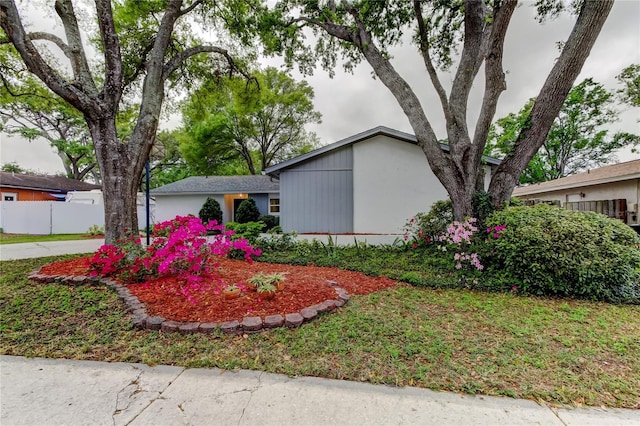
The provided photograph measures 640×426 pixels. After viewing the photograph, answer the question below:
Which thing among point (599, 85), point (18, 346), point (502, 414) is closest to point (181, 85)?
point (18, 346)

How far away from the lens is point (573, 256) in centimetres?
399

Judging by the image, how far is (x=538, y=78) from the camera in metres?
10.9

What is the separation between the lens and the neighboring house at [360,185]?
28.7 feet

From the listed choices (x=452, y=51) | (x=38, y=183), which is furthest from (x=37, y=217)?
(x=452, y=51)

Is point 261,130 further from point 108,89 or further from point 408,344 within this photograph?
point 408,344

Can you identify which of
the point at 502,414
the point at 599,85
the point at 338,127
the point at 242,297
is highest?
the point at 599,85

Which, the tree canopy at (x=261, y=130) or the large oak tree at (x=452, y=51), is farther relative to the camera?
the tree canopy at (x=261, y=130)

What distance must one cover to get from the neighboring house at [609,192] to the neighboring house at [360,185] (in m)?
5.58

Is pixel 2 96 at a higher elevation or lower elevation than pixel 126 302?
higher

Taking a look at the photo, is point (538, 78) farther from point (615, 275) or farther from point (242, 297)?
point (242, 297)

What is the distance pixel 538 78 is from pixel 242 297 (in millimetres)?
14393

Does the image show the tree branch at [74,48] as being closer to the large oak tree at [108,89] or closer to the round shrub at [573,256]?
the large oak tree at [108,89]

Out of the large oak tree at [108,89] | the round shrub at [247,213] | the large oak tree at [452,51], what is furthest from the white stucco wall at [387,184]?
the round shrub at [247,213]

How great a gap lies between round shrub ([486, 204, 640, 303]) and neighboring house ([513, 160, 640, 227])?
Result: 684 cm
